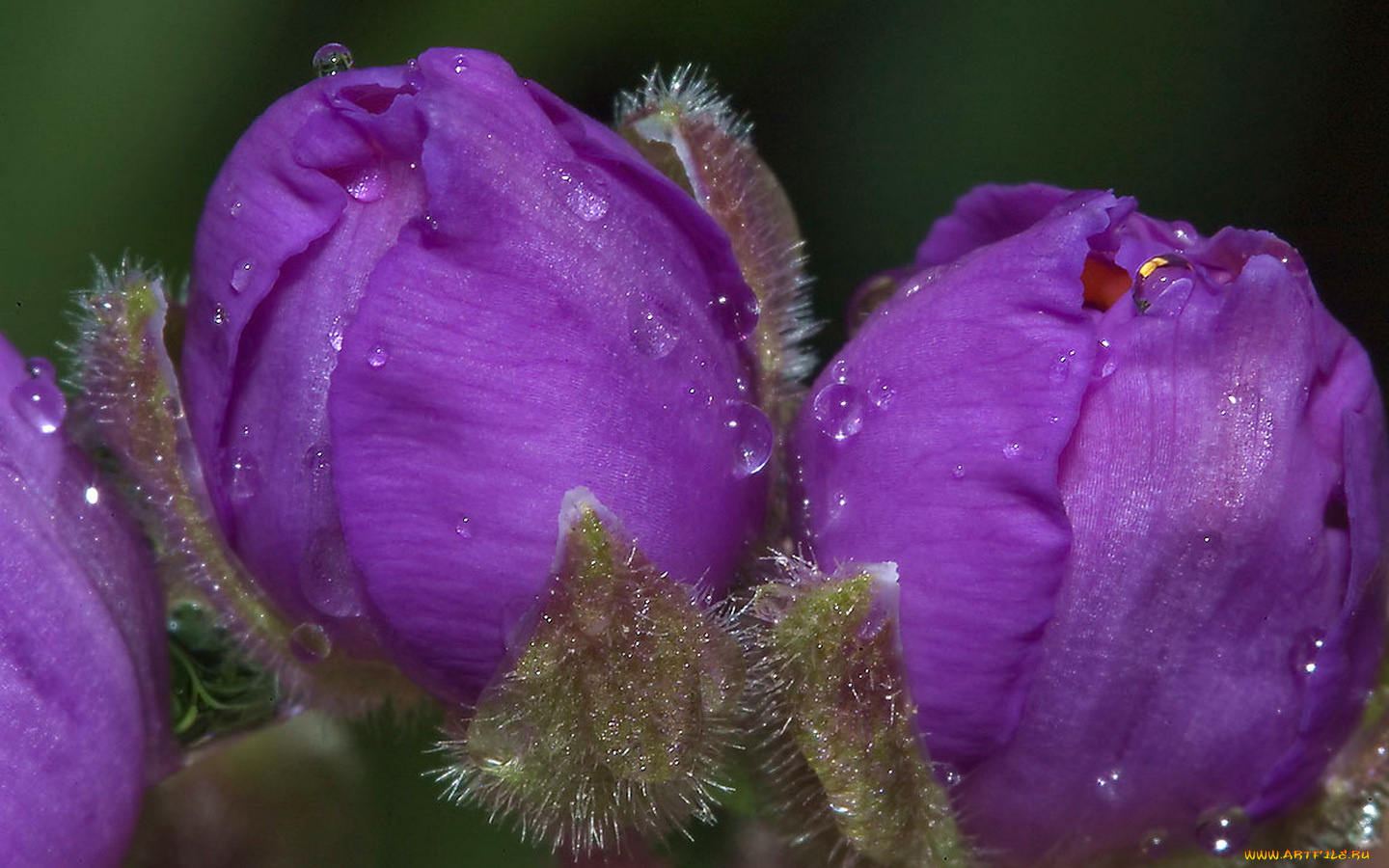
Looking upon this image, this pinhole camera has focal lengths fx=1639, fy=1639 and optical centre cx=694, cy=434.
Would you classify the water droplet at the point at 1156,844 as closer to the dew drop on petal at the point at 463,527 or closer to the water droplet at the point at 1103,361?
the water droplet at the point at 1103,361

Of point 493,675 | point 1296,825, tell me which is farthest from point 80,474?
point 1296,825

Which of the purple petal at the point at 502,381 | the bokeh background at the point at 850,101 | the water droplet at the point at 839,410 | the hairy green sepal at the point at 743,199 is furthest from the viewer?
the bokeh background at the point at 850,101

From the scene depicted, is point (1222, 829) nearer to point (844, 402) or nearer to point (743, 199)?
point (844, 402)

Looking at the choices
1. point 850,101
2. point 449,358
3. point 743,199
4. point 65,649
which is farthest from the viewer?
point 850,101

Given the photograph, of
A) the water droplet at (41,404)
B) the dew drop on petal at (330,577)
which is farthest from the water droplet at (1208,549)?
the water droplet at (41,404)

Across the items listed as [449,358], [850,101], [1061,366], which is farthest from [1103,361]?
[850,101]

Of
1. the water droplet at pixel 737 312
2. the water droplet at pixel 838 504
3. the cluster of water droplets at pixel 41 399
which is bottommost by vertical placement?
the cluster of water droplets at pixel 41 399

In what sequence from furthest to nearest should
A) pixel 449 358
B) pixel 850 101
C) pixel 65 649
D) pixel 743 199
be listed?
pixel 850 101 < pixel 743 199 < pixel 65 649 < pixel 449 358
